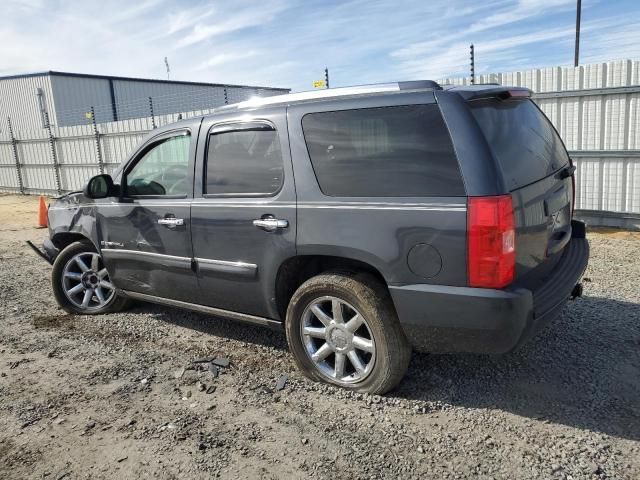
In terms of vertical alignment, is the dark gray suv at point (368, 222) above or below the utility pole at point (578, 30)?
below

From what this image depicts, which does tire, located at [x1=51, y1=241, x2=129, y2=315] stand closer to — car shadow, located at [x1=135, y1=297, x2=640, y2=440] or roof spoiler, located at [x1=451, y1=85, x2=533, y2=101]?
car shadow, located at [x1=135, y1=297, x2=640, y2=440]

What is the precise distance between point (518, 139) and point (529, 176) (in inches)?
9.5

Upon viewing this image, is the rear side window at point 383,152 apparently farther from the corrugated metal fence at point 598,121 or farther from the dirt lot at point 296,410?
the corrugated metal fence at point 598,121

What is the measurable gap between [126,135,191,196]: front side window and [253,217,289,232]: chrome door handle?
32.3 inches

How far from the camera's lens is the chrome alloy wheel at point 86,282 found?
16.7ft

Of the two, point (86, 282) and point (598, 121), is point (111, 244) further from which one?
point (598, 121)

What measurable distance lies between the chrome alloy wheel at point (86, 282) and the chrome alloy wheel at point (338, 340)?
2.54m

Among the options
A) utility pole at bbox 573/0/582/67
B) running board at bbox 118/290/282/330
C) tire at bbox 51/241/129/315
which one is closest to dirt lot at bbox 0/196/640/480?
A: running board at bbox 118/290/282/330

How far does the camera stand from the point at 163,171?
4305 millimetres

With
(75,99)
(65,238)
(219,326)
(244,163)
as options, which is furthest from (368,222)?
(75,99)

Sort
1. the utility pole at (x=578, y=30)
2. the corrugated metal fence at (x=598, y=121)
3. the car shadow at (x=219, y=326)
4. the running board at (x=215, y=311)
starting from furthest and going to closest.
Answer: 1. the utility pole at (x=578, y=30)
2. the corrugated metal fence at (x=598, y=121)
3. the car shadow at (x=219, y=326)
4. the running board at (x=215, y=311)

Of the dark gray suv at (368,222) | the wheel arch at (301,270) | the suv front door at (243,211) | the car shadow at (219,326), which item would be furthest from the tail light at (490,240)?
the car shadow at (219,326)

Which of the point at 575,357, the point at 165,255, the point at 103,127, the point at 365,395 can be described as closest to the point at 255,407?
the point at 365,395

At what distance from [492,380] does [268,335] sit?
1888 mm
